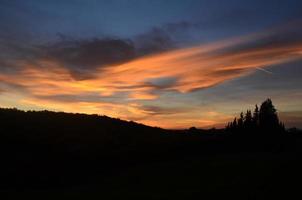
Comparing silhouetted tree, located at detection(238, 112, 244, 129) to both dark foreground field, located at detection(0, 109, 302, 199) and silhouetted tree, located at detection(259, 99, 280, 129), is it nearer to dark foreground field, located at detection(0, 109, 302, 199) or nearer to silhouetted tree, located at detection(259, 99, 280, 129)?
silhouetted tree, located at detection(259, 99, 280, 129)

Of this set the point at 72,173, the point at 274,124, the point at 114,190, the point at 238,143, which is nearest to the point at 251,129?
the point at 274,124

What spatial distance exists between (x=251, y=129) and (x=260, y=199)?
275 ft

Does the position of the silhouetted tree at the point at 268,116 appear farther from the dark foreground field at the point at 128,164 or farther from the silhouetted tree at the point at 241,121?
the dark foreground field at the point at 128,164

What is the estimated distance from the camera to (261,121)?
120688 millimetres

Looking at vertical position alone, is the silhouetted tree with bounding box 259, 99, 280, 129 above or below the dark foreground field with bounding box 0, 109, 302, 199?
above

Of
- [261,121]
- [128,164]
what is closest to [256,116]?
[261,121]

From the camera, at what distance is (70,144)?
83875 millimetres

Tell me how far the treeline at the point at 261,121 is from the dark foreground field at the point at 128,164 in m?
12.2

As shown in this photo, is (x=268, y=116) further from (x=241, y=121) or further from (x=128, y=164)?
(x=128, y=164)

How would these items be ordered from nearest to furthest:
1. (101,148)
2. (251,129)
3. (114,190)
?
(114,190) < (101,148) < (251,129)

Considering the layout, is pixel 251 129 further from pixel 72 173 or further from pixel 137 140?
pixel 72 173

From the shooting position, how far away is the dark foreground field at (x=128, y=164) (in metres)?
42.3

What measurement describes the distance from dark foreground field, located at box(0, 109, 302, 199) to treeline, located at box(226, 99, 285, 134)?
12171mm

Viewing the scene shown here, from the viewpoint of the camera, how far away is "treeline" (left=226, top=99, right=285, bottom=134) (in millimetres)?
117325
